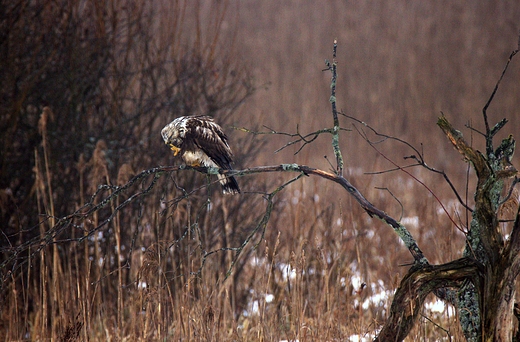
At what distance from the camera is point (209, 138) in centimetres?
365

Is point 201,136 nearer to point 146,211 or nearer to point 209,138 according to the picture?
point 209,138

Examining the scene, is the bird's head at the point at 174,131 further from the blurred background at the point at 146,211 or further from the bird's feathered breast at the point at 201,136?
the blurred background at the point at 146,211

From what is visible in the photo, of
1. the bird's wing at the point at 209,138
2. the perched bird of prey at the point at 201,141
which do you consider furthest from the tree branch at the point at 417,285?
the bird's wing at the point at 209,138

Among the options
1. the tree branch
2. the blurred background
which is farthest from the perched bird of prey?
the tree branch

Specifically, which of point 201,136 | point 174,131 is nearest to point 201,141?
point 201,136

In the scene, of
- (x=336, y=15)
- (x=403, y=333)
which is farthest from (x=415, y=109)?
(x=403, y=333)

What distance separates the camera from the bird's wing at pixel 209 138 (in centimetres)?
364

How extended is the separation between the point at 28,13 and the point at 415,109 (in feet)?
49.1

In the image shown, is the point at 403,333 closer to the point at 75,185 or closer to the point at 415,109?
the point at 75,185

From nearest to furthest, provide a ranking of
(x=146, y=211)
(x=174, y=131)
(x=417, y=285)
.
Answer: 1. (x=417, y=285)
2. (x=174, y=131)
3. (x=146, y=211)

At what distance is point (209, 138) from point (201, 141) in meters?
0.06

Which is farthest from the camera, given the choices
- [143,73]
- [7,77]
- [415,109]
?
[415,109]

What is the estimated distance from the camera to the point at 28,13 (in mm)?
4906

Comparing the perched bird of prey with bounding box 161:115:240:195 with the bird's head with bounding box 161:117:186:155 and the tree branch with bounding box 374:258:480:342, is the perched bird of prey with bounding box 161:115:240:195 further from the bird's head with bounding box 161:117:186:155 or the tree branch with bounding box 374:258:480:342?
the tree branch with bounding box 374:258:480:342
